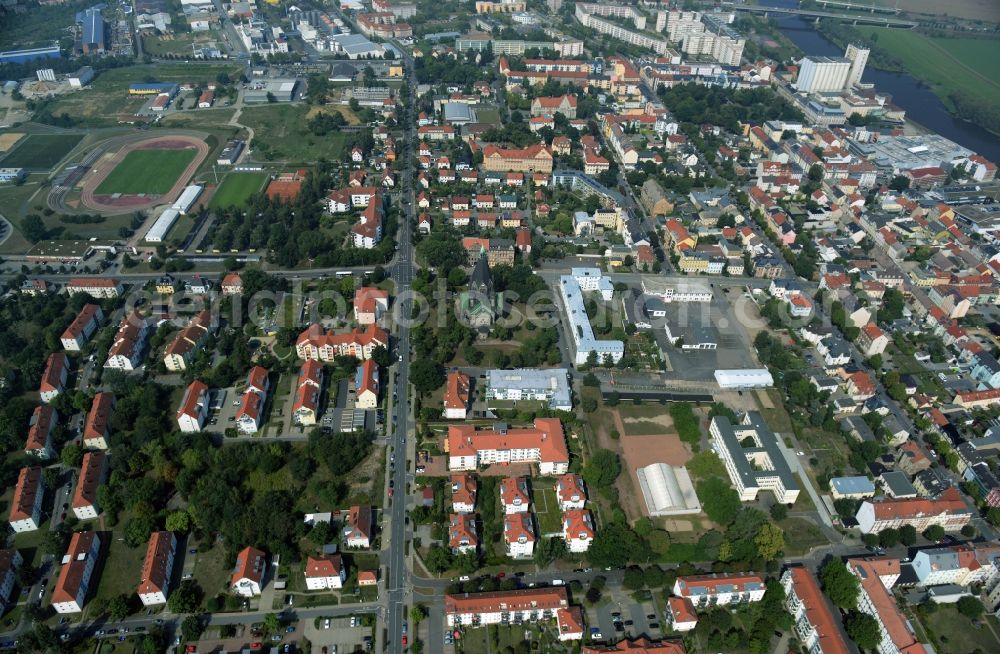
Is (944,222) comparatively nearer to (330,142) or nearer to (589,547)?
(589,547)

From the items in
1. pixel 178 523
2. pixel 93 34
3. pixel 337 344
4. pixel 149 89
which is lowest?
pixel 178 523

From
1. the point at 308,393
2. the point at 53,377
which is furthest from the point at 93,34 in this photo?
the point at 308,393

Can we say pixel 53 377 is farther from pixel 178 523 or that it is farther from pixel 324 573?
pixel 324 573

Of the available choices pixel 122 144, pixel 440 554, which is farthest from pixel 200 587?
pixel 122 144

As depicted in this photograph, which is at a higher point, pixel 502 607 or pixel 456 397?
pixel 456 397

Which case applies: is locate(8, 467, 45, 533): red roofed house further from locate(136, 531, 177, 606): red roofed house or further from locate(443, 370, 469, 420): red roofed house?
locate(443, 370, 469, 420): red roofed house

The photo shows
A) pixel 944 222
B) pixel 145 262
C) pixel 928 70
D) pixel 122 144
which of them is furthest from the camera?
pixel 928 70
